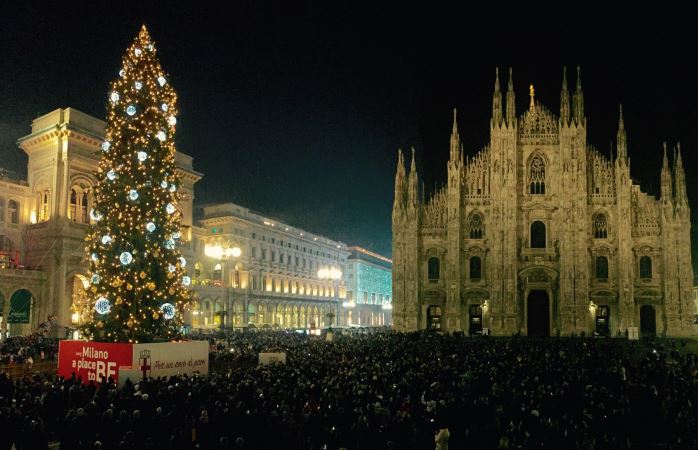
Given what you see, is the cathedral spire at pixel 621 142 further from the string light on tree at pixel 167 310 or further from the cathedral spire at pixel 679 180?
the string light on tree at pixel 167 310

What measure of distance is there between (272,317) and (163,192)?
56508 mm

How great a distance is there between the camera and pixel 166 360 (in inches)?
813

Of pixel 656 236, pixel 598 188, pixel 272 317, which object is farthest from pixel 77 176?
pixel 656 236

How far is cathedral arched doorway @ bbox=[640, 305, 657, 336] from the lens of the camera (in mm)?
48500

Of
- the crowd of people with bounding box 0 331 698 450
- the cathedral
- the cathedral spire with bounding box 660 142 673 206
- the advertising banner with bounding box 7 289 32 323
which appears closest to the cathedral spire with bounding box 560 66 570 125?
the cathedral

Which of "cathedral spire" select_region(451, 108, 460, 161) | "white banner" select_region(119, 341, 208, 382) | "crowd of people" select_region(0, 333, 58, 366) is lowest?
"crowd of people" select_region(0, 333, 58, 366)

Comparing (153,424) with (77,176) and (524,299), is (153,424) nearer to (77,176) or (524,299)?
(77,176)

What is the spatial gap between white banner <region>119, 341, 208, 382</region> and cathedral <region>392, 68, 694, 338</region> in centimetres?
3095

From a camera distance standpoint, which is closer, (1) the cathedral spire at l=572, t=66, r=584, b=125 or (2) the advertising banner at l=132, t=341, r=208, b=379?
(2) the advertising banner at l=132, t=341, r=208, b=379

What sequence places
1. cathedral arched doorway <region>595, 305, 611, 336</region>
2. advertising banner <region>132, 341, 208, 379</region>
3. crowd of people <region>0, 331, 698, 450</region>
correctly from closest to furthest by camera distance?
crowd of people <region>0, 331, 698, 450</region>
advertising banner <region>132, 341, 208, 379</region>
cathedral arched doorway <region>595, 305, 611, 336</region>

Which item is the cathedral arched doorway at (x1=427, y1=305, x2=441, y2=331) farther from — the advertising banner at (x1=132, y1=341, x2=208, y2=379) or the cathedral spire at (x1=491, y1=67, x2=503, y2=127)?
the advertising banner at (x1=132, y1=341, x2=208, y2=379)

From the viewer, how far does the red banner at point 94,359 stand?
64.4 feet

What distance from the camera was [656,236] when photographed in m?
49.0

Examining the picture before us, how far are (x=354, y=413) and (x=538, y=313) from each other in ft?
138
